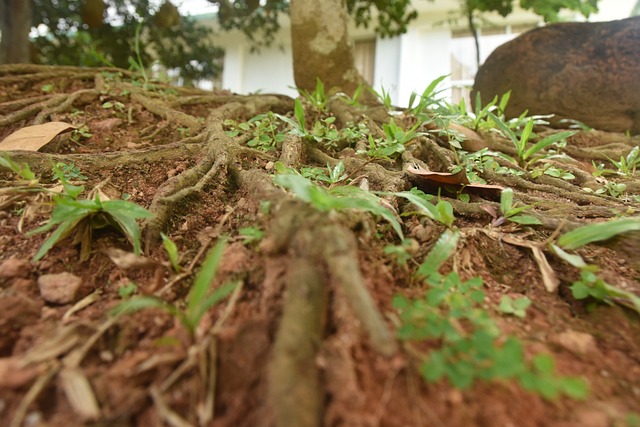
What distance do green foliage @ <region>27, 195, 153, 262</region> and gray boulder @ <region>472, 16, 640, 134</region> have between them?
3615 mm

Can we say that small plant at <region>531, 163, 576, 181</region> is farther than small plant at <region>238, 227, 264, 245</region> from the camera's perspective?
Yes

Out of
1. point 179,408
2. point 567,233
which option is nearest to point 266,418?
point 179,408

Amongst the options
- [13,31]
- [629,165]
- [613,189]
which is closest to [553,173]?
[613,189]

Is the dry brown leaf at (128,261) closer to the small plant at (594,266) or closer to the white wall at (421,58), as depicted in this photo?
the small plant at (594,266)

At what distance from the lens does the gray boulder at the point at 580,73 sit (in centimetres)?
326

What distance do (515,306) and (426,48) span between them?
8.26 meters

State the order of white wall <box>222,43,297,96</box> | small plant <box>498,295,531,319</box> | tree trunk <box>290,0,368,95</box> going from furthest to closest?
A: 1. white wall <box>222,43,297,96</box>
2. tree trunk <box>290,0,368,95</box>
3. small plant <box>498,295,531,319</box>

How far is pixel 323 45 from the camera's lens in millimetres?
3258

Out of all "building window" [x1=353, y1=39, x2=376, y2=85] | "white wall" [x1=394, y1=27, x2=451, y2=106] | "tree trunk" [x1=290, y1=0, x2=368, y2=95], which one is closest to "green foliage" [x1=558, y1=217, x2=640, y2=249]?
"tree trunk" [x1=290, y1=0, x2=368, y2=95]

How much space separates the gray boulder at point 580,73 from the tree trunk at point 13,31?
4.51 meters

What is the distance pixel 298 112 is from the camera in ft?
6.75

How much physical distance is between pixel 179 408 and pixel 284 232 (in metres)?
0.45

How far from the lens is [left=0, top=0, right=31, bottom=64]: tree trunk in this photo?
3469 mm

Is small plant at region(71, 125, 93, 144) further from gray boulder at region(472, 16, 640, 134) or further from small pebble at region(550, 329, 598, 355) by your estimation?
gray boulder at region(472, 16, 640, 134)
